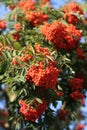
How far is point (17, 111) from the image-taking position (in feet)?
25.9

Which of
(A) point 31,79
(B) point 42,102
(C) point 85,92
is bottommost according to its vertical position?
(C) point 85,92

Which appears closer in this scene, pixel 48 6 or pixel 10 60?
pixel 10 60

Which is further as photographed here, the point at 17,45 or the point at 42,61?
the point at 17,45

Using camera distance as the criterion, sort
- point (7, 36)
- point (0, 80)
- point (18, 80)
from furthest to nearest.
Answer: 1. point (7, 36)
2. point (0, 80)
3. point (18, 80)

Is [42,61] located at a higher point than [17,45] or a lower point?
higher

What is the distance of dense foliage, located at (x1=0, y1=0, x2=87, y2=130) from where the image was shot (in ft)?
22.9

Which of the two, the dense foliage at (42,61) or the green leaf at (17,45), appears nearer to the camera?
the dense foliage at (42,61)

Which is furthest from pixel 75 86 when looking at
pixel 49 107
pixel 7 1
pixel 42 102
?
pixel 7 1

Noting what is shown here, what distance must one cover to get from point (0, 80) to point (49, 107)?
1008 mm

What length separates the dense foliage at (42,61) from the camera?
275 inches

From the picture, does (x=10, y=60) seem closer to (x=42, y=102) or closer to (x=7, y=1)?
(x=42, y=102)

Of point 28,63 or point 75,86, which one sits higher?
point 28,63

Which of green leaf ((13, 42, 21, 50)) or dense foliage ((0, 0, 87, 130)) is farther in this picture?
green leaf ((13, 42, 21, 50))

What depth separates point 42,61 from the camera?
22.6ft
